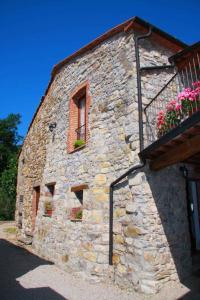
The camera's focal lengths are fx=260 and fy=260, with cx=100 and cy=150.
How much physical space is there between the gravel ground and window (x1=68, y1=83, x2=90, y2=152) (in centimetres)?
343

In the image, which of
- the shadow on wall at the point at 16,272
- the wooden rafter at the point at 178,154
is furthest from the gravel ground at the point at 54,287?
the wooden rafter at the point at 178,154

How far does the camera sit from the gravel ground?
492 cm

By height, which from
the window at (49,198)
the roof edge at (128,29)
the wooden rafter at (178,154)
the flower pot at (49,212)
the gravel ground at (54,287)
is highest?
the roof edge at (128,29)

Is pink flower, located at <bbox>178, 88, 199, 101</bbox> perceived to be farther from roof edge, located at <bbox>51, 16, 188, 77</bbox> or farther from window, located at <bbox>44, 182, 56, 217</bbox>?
window, located at <bbox>44, 182, 56, 217</bbox>

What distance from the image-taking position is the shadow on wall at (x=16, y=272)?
16.6 feet

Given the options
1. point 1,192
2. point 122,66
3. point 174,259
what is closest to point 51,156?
point 122,66

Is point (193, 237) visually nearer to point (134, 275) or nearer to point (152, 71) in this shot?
point (134, 275)

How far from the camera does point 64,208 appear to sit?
7609mm

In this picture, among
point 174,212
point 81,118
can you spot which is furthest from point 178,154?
point 81,118

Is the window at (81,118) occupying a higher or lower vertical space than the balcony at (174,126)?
higher

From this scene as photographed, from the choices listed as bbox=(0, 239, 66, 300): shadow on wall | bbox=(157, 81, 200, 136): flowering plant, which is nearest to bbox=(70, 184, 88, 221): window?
bbox=(0, 239, 66, 300): shadow on wall

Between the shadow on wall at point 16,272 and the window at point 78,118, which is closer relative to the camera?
the shadow on wall at point 16,272

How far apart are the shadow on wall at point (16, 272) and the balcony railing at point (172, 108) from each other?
3.78 metres

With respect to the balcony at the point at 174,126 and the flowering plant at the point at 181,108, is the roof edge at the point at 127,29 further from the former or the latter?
the flowering plant at the point at 181,108
